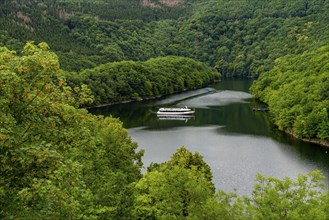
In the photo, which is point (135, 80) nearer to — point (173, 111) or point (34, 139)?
point (173, 111)

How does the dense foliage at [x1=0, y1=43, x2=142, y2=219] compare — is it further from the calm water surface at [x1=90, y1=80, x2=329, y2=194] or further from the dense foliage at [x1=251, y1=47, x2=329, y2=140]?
the dense foliage at [x1=251, y1=47, x2=329, y2=140]

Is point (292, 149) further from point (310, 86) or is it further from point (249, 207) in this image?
point (249, 207)

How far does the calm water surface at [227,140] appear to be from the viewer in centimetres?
7238

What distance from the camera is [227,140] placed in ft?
312

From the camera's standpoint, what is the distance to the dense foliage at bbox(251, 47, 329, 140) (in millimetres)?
93312

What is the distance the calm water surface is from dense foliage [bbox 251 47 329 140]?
346cm

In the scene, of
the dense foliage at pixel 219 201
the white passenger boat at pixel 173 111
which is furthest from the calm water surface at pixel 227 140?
the dense foliage at pixel 219 201

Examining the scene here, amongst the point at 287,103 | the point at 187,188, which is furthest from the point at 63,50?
the point at 187,188

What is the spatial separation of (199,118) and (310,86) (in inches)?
1215

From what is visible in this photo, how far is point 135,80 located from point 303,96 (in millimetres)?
68758

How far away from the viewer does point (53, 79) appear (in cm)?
2036

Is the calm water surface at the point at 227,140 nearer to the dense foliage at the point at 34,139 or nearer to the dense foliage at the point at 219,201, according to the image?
the dense foliage at the point at 219,201

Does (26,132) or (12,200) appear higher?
(26,132)

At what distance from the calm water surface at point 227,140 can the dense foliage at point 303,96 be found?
346 cm
